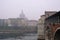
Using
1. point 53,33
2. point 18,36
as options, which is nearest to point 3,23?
point 18,36

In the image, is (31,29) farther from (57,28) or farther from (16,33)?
(57,28)

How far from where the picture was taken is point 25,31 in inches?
1390

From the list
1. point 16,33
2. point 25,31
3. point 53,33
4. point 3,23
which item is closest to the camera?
point 53,33

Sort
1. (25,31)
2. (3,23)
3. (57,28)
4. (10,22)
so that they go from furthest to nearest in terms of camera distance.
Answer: (10,22)
(3,23)
(25,31)
(57,28)

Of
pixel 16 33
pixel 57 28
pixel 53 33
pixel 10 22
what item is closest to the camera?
pixel 57 28

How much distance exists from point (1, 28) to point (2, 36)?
1767 millimetres

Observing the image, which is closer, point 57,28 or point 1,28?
point 57,28

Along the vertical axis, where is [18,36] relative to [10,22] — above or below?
below

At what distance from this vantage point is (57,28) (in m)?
10.9

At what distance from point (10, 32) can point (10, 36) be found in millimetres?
1621

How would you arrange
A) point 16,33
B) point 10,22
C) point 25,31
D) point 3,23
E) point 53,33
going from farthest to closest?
point 10,22 → point 3,23 → point 25,31 → point 16,33 → point 53,33

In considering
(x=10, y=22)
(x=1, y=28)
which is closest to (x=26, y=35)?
(x=1, y=28)

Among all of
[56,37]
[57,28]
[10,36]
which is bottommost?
[10,36]

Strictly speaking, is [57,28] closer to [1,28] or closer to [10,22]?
[1,28]
